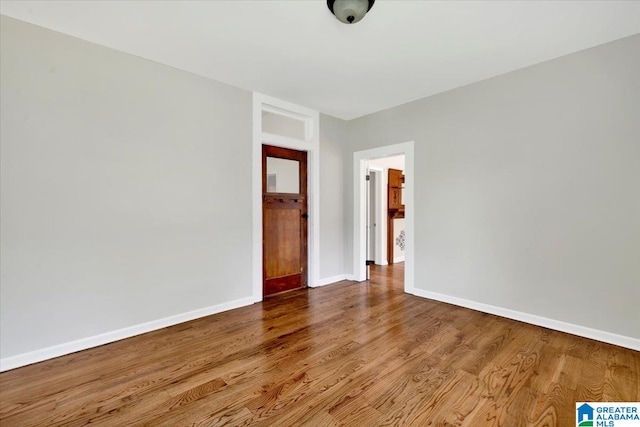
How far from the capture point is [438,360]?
2299mm

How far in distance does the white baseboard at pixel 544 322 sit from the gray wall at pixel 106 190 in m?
2.72

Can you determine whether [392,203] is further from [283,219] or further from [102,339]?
[102,339]

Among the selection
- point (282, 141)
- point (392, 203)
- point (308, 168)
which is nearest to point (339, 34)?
point (282, 141)

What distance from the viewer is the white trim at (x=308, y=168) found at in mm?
3695

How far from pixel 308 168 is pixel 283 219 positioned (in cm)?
90

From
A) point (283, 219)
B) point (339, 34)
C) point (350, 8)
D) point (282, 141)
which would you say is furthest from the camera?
point (283, 219)

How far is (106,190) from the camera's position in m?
2.63

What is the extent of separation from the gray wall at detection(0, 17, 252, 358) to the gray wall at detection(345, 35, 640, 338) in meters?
2.65

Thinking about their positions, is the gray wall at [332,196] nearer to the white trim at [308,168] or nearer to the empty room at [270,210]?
the white trim at [308,168]

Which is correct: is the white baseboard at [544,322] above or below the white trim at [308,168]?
below

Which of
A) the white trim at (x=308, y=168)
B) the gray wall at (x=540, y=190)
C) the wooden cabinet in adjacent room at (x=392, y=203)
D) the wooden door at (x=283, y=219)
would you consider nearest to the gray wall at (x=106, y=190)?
the white trim at (x=308, y=168)

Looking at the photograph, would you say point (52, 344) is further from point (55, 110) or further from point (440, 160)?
point (440, 160)

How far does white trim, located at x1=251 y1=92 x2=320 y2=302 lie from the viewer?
370 centimetres

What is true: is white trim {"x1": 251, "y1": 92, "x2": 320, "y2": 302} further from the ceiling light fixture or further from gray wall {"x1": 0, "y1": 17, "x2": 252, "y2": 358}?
the ceiling light fixture
